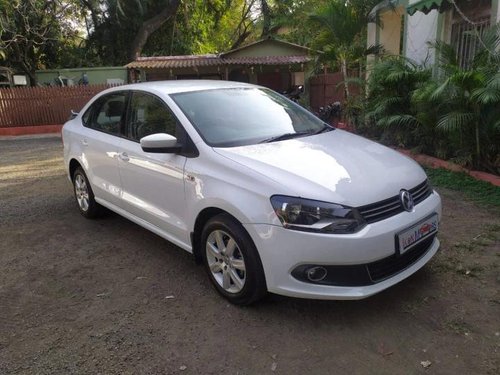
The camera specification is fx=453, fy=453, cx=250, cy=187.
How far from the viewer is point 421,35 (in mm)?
9258

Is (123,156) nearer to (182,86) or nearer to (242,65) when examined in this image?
(182,86)

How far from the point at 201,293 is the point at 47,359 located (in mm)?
1174

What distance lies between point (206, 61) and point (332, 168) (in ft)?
55.8

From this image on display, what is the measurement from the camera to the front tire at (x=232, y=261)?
9.97ft

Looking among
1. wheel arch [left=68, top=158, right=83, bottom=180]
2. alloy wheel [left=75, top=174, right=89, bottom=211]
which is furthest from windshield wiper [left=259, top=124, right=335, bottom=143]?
wheel arch [left=68, top=158, right=83, bottom=180]

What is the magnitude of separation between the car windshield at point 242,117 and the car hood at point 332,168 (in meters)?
0.19

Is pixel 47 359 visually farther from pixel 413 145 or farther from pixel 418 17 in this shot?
pixel 418 17

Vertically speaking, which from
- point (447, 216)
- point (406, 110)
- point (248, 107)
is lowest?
point (447, 216)

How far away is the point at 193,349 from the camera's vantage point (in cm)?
288

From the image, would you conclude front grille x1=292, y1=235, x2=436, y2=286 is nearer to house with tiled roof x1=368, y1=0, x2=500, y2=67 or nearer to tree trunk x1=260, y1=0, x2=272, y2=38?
house with tiled roof x1=368, y1=0, x2=500, y2=67

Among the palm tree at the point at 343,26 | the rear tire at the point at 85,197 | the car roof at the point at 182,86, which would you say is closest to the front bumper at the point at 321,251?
the car roof at the point at 182,86

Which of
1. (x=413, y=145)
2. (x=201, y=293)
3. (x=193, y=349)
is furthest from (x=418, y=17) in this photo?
(x=193, y=349)

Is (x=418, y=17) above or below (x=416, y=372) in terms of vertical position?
above

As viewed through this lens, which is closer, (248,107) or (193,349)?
(193,349)
